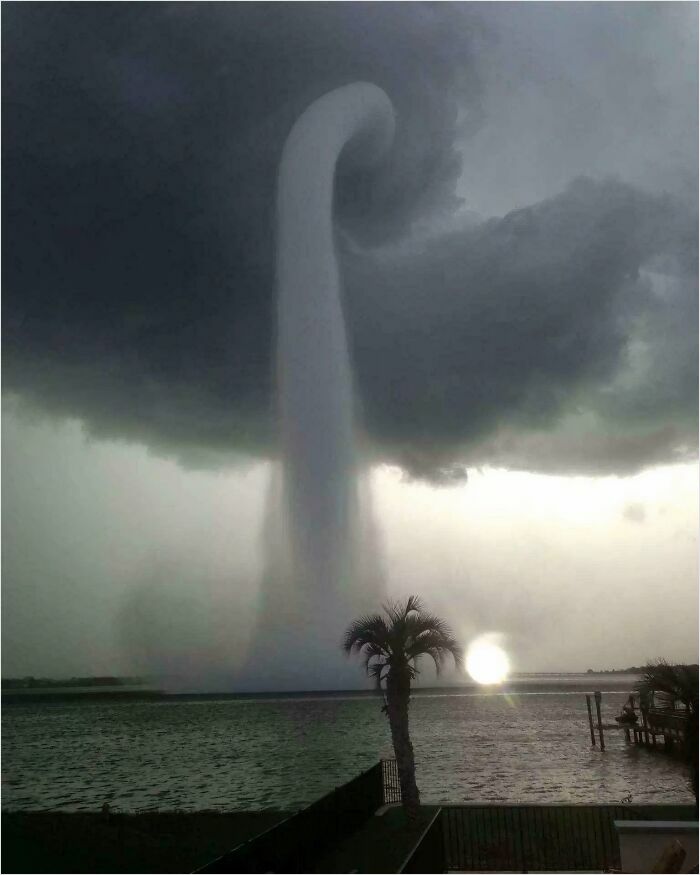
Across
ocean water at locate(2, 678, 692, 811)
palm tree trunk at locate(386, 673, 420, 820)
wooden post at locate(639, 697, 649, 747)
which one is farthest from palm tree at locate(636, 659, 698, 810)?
wooden post at locate(639, 697, 649, 747)

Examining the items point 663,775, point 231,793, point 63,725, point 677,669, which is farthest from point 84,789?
point 63,725

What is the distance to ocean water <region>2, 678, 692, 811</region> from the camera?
53969 mm

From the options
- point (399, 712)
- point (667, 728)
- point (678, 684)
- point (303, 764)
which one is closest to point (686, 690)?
point (678, 684)

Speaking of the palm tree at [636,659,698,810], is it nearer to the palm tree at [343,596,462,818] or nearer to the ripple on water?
the palm tree at [343,596,462,818]

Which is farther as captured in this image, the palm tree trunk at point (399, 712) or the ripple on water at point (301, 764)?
the ripple on water at point (301, 764)

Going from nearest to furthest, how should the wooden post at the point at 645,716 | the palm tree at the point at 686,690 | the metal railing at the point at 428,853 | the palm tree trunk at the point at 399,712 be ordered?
the metal railing at the point at 428,853 < the palm tree at the point at 686,690 < the palm tree trunk at the point at 399,712 < the wooden post at the point at 645,716

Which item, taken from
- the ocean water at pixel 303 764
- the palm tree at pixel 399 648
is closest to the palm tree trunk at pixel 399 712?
the palm tree at pixel 399 648

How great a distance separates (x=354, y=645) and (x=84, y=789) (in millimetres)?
53848

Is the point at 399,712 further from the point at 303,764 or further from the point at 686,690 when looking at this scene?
the point at 303,764

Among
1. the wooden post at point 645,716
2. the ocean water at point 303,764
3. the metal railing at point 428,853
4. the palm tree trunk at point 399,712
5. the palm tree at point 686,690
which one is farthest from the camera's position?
the wooden post at point 645,716

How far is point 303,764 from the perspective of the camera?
79.3 meters

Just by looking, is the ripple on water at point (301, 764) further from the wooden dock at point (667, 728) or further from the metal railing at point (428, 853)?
A: the metal railing at point (428, 853)

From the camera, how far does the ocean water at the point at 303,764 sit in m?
54.0

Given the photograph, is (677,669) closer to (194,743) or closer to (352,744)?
(352,744)
